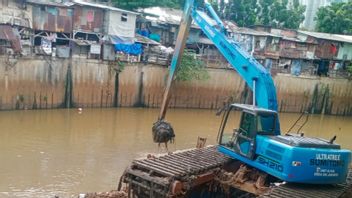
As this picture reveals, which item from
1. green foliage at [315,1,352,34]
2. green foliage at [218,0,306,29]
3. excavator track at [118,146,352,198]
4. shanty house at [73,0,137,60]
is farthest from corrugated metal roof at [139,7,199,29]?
excavator track at [118,146,352,198]

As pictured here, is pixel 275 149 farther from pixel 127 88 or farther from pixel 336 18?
pixel 336 18

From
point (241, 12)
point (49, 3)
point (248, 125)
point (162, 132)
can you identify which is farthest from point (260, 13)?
point (248, 125)

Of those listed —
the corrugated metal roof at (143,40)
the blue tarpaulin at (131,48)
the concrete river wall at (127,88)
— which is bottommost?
the concrete river wall at (127,88)

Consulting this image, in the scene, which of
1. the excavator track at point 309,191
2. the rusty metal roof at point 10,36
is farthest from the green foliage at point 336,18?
the excavator track at point 309,191

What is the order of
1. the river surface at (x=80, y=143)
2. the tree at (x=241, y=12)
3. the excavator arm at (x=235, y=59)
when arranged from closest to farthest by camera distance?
the excavator arm at (x=235, y=59) < the river surface at (x=80, y=143) < the tree at (x=241, y=12)

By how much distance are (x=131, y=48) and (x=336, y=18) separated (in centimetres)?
2364

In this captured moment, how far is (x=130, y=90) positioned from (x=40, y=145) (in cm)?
1210

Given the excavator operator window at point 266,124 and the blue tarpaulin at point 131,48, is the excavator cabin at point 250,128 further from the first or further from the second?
the blue tarpaulin at point 131,48

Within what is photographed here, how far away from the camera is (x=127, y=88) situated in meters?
30.1

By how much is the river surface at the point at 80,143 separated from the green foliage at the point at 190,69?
8.36 feet

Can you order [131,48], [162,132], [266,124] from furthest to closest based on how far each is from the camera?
[131,48] → [162,132] → [266,124]

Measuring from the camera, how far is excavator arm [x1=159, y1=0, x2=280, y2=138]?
11711 millimetres

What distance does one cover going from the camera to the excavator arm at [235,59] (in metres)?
11.7

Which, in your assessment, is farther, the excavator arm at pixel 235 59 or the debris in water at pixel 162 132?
the debris in water at pixel 162 132
